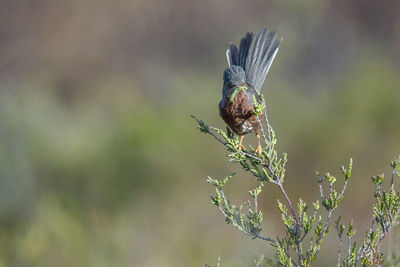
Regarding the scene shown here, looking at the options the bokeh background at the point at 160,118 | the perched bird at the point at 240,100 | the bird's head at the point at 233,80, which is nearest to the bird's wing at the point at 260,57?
the perched bird at the point at 240,100

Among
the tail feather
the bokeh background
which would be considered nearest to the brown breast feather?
the tail feather

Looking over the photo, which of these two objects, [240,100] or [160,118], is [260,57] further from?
[160,118]

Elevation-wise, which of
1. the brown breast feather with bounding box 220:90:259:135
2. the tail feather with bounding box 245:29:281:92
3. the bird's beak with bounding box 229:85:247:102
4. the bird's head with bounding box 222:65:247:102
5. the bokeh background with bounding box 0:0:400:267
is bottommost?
the brown breast feather with bounding box 220:90:259:135

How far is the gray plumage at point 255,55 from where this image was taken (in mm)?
4551

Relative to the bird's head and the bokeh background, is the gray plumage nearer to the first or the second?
the bird's head

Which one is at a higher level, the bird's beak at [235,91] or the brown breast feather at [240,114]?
the bird's beak at [235,91]

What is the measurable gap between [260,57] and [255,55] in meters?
0.04

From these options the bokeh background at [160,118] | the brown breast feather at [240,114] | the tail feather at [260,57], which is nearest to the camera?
the brown breast feather at [240,114]

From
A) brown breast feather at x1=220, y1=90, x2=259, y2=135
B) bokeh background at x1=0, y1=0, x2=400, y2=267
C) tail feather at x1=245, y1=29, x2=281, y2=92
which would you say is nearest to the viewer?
brown breast feather at x1=220, y1=90, x2=259, y2=135

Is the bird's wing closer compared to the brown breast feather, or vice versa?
the brown breast feather

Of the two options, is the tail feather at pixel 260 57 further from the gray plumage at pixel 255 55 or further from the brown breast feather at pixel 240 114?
the brown breast feather at pixel 240 114

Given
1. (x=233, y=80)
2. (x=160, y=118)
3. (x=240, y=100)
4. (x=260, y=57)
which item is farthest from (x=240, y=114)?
(x=160, y=118)

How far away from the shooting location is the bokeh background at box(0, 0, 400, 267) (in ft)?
22.4

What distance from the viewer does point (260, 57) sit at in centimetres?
461
